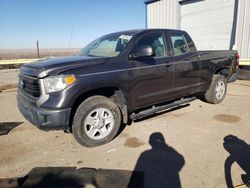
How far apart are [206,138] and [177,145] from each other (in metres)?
0.63

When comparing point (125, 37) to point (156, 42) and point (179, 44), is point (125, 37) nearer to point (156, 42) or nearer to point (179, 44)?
point (156, 42)

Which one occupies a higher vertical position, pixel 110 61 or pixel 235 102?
pixel 110 61

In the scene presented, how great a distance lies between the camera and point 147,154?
354 centimetres

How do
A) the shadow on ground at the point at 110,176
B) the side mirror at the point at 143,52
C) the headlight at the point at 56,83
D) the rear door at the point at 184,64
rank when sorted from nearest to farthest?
the shadow on ground at the point at 110,176 < the headlight at the point at 56,83 < the side mirror at the point at 143,52 < the rear door at the point at 184,64

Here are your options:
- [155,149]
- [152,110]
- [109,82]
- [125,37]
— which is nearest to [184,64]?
[152,110]

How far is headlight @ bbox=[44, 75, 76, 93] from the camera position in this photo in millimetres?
3373

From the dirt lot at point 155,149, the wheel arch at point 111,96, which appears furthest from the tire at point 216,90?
the wheel arch at point 111,96

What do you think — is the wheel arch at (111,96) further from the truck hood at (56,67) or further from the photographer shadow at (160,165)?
the photographer shadow at (160,165)

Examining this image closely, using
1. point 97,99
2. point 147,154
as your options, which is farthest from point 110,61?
point 147,154

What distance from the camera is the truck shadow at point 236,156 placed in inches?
112

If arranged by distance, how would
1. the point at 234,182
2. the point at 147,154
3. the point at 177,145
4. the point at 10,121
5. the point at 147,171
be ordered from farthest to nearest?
the point at 10,121 → the point at 177,145 → the point at 147,154 → the point at 147,171 → the point at 234,182

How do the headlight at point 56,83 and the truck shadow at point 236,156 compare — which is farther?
the headlight at point 56,83

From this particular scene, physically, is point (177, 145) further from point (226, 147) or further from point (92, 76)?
point (92, 76)

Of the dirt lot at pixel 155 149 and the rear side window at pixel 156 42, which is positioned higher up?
the rear side window at pixel 156 42
